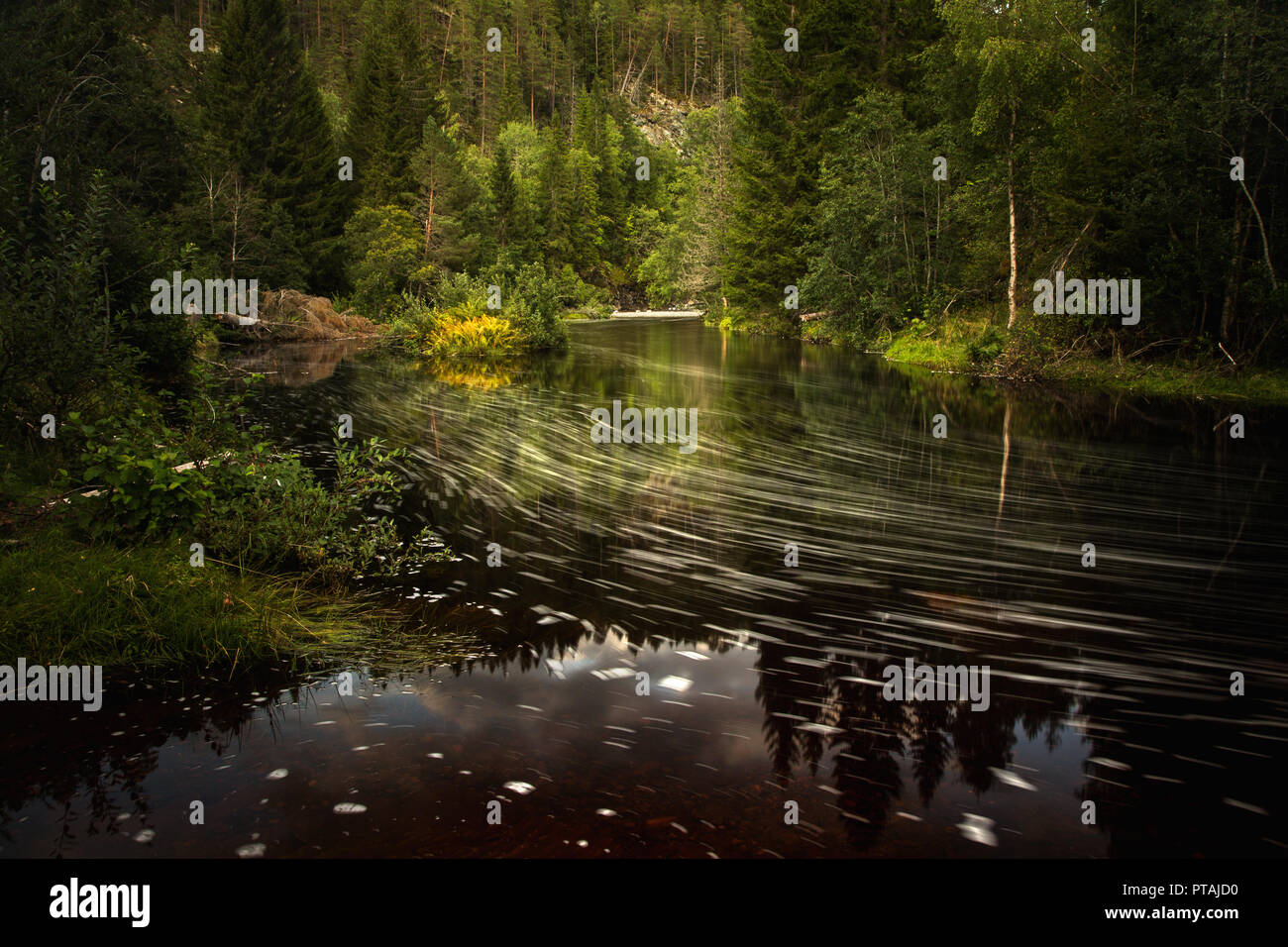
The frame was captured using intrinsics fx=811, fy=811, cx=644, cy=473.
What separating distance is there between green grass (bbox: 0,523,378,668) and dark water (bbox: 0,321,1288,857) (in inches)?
12.2

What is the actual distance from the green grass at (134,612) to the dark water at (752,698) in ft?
1.01

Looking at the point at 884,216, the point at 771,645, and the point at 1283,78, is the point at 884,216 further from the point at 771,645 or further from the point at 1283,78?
the point at 771,645

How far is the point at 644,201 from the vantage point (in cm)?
7938
